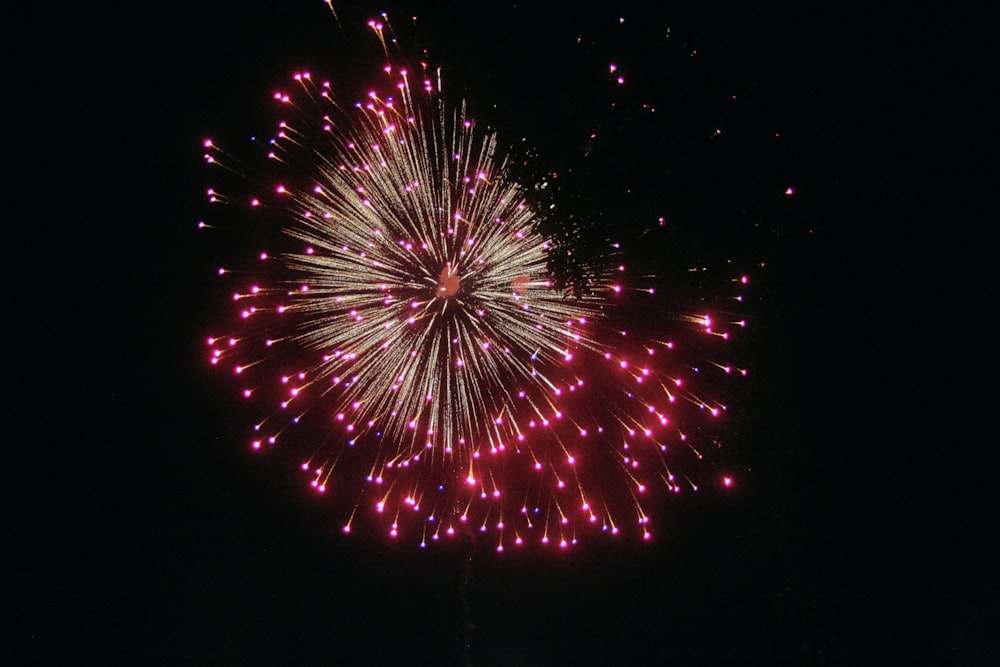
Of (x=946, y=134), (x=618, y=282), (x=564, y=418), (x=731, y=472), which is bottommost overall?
(x=731, y=472)

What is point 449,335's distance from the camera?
84.1 inches

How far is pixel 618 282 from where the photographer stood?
6.23 ft

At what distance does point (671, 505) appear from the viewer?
2213mm

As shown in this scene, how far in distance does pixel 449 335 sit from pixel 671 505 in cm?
101

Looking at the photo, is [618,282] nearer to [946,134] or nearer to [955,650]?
[946,134]

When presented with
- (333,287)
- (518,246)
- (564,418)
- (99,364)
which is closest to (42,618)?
(99,364)

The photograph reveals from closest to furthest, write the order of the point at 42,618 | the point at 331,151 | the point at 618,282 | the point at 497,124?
the point at 497,124 < the point at 618,282 < the point at 331,151 < the point at 42,618

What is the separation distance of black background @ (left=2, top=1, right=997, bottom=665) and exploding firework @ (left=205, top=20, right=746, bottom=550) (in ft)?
0.58

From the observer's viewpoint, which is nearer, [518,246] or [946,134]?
[946,134]

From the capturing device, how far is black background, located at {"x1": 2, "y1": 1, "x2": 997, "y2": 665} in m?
1.76

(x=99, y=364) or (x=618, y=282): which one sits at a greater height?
(x=99, y=364)

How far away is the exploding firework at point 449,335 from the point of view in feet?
6.50

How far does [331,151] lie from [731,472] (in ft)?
5.69

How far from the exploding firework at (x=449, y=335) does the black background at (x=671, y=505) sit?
0.18 m
